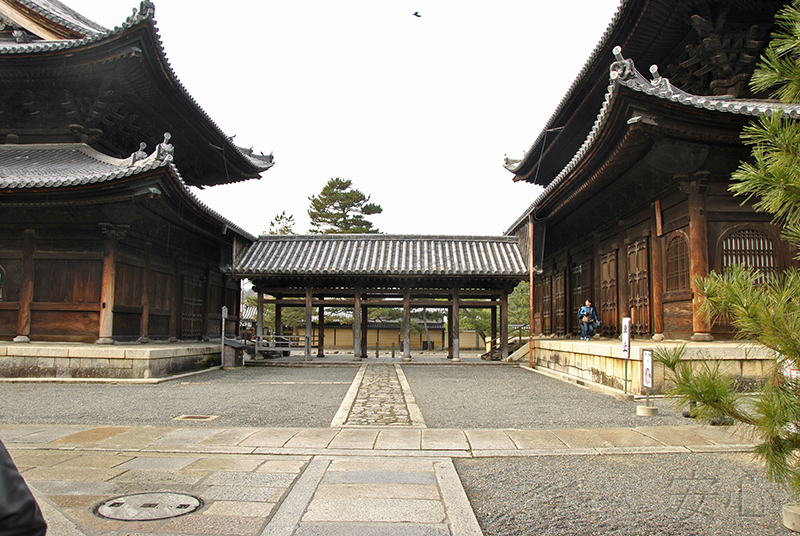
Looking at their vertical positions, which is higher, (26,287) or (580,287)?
(580,287)

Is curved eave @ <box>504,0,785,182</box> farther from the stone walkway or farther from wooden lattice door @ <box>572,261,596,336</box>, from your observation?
the stone walkway

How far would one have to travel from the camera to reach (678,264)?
10484 mm

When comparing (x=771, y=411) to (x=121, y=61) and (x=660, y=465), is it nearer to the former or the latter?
(x=660, y=465)

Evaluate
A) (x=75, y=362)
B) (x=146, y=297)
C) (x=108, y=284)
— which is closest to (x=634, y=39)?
(x=108, y=284)

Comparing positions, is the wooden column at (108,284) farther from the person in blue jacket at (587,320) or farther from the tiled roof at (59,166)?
the person in blue jacket at (587,320)

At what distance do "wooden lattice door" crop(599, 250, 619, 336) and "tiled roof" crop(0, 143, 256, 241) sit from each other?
11.3m

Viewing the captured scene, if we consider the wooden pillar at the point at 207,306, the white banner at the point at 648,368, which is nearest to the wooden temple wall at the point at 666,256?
the white banner at the point at 648,368

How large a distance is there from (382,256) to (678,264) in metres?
9.75

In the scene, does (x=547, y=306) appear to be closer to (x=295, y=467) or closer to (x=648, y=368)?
(x=648, y=368)

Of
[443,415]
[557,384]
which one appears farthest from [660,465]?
[557,384]

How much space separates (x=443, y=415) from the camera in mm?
7672

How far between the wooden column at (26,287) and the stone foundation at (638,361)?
42.1ft

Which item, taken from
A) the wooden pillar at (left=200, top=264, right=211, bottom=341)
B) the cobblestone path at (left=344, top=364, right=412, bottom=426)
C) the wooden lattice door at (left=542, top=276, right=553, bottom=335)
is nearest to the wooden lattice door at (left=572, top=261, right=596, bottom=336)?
the wooden lattice door at (left=542, top=276, right=553, bottom=335)

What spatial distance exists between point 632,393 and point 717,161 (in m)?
4.73
